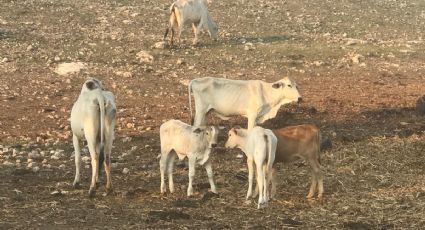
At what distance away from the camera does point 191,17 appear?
969 inches

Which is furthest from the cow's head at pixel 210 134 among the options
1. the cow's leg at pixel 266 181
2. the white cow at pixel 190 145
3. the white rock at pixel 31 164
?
the white rock at pixel 31 164

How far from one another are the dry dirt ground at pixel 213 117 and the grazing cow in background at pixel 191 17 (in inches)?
21.3

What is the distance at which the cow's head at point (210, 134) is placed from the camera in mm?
11188

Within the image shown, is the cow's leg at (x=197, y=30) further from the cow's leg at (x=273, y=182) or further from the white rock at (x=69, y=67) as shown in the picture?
the cow's leg at (x=273, y=182)

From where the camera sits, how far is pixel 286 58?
A: 2292 centimetres

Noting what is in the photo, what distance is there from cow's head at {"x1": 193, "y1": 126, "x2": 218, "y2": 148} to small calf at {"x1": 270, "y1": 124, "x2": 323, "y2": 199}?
2.94 feet

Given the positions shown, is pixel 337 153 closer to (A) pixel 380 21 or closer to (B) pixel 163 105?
(B) pixel 163 105

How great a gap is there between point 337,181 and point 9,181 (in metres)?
5.20

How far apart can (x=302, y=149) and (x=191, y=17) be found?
46.4 feet

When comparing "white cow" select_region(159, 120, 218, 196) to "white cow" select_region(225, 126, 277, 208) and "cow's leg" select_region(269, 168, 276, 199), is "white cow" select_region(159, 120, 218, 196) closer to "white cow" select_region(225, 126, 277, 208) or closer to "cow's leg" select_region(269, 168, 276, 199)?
"white cow" select_region(225, 126, 277, 208)

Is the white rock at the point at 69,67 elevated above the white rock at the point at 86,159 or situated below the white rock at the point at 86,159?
above

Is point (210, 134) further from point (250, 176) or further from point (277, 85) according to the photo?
point (277, 85)

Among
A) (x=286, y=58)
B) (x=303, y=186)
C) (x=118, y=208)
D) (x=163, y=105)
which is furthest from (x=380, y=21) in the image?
(x=118, y=208)

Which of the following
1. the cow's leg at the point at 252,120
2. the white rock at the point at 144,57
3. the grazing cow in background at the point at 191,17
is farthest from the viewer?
the grazing cow in background at the point at 191,17
